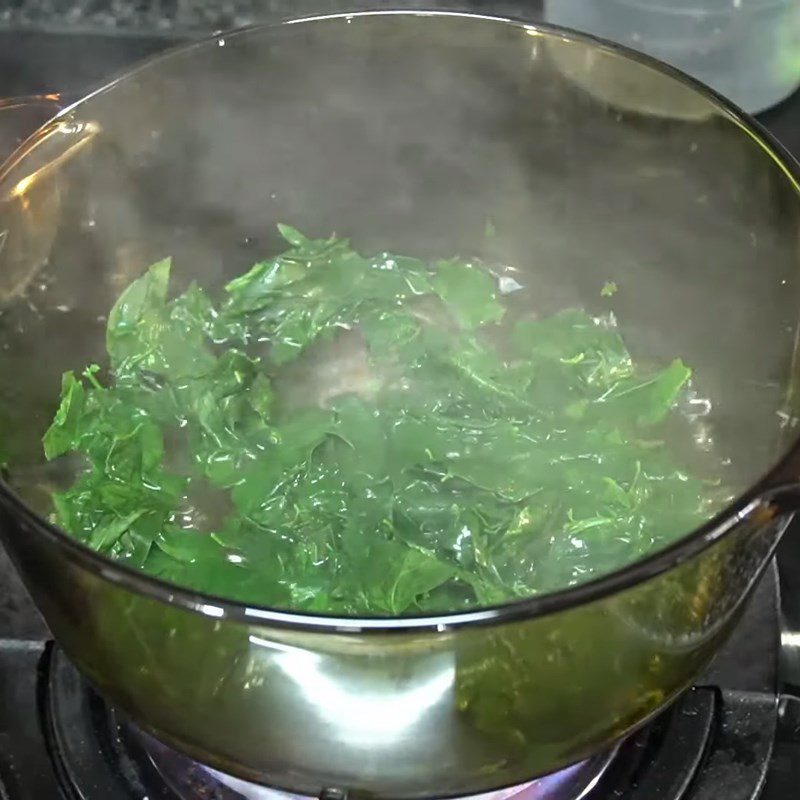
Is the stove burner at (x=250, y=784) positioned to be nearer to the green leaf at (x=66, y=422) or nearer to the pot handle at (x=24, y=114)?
the green leaf at (x=66, y=422)

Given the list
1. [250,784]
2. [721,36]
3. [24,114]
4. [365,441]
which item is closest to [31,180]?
[24,114]

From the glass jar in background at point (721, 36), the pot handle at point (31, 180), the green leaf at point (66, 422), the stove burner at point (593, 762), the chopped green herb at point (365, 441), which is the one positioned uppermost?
the pot handle at point (31, 180)

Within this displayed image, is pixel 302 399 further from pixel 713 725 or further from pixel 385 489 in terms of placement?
pixel 713 725

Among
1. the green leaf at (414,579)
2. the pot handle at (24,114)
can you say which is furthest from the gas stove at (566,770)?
the pot handle at (24,114)

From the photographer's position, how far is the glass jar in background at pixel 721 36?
968 mm

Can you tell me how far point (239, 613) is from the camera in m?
0.42

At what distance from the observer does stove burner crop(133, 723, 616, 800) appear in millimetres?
610

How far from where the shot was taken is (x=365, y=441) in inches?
29.4

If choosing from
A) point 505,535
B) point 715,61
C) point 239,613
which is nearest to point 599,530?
point 505,535

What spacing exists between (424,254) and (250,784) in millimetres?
459

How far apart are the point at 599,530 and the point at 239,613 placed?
0.32 metres

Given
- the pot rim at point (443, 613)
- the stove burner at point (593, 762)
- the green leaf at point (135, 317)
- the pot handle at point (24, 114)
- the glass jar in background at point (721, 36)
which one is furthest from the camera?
the glass jar in background at point (721, 36)

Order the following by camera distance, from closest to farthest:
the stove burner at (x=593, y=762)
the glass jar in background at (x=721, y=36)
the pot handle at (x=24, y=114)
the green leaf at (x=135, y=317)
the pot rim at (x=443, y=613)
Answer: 1. the pot rim at (x=443, y=613)
2. the stove burner at (x=593, y=762)
3. the pot handle at (x=24, y=114)
4. the green leaf at (x=135, y=317)
5. the glass jar in background at (x=721, y=36)

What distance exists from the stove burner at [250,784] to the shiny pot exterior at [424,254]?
9 centimetres
